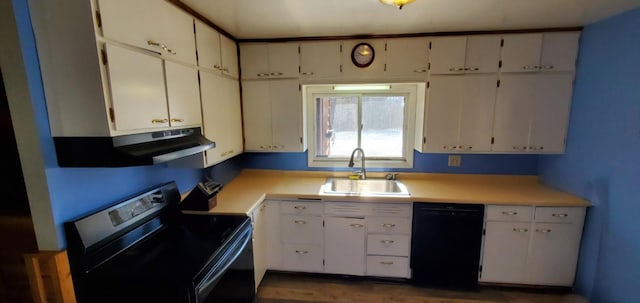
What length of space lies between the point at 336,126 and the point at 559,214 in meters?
2.08

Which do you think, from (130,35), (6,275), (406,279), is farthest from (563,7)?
(6,275)

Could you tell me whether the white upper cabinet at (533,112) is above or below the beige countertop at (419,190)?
above

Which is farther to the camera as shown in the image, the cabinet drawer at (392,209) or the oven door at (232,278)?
the cabinet drawer at (392,209)

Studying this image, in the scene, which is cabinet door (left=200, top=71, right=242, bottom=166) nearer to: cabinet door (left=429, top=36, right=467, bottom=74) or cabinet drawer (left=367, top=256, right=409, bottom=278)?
cabinet drawer (left=367, top=256, right=409, bottom=278)

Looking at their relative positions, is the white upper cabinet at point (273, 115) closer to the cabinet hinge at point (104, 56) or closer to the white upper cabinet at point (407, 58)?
the white upper cabinet at point (407, 58)

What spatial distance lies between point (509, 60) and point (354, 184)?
5.79 feet

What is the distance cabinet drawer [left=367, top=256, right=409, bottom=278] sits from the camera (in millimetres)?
2318

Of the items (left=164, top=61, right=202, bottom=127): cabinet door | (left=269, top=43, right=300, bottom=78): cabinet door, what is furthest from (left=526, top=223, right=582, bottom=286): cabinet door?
(left=164, top=61, right=202, bottom=127): cabinet door

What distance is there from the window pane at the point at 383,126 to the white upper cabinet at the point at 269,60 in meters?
0.86

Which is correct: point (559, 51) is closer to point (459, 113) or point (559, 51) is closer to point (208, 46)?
point (459, 113)

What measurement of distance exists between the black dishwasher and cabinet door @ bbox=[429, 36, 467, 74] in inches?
46.5

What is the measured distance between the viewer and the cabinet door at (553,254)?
83.5 inches

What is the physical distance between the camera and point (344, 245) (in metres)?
2.35

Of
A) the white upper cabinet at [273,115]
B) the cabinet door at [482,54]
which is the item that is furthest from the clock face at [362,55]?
the cabinet door at [482,54]
